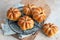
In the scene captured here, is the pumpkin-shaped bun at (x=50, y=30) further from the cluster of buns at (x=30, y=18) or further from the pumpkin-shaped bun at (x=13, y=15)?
the pumpkin-shaped bun at (x=13, y=15)

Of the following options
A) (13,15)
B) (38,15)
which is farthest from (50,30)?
(13,15)

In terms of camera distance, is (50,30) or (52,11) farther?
(52,11)

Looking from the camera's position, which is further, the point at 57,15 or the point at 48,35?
the point at 57,15

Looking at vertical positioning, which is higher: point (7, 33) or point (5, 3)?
point (5, 3)

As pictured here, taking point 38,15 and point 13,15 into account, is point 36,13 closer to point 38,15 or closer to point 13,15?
point 38,15

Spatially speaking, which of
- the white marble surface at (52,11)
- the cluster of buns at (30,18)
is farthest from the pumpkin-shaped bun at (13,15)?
the white marble surface at (52,11)

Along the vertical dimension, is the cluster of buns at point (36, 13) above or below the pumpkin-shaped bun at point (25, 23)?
above

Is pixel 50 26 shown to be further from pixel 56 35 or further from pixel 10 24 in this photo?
pixel 10 24

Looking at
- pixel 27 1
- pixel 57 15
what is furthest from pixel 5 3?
pixel 57 15
